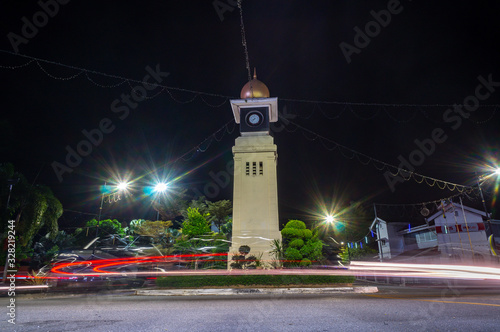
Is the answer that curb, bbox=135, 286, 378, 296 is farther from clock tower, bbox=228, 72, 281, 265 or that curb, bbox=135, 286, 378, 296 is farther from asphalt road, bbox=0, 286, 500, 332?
clock tower, bbox=228, 72, 281, 265

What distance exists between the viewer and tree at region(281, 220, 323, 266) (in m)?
16.2

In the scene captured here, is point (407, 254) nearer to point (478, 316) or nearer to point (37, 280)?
point (478, 316)

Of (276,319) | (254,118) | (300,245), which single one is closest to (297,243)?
(300,245)

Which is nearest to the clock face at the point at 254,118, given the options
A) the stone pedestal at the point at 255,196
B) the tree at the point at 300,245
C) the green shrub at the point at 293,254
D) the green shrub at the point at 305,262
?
the stone pedestal at the point at 255,196

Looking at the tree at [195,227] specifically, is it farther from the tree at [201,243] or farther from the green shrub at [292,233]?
the green shrub at [292,233]

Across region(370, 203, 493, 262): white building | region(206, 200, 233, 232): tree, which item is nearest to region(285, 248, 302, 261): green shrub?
region(370, 203, 493, 262): white building

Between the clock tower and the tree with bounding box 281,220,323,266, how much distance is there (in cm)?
109

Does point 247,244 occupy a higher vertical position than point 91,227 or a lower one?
lower

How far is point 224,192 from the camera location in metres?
44.4

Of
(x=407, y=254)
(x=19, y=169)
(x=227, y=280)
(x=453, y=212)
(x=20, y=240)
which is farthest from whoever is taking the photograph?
(x=407, y=254)

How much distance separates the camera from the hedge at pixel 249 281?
1332cm

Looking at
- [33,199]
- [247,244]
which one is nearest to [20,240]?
[33,199]

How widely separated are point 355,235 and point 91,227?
149 feet

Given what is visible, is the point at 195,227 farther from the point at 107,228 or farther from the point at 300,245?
the point at 107,228
